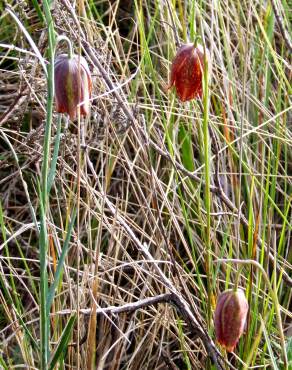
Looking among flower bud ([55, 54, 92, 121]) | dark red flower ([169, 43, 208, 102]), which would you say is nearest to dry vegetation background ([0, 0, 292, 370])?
dark red flower ([169, 43, 208, 102])

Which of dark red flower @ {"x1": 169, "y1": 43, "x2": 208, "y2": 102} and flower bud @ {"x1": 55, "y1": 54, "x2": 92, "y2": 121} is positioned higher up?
flower bud @ {"x1": 55, "y1": 54, "x2": 92, "y2": 121}

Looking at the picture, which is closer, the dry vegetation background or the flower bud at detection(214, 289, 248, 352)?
the flower bud at detection(214, 289, 248, 352)

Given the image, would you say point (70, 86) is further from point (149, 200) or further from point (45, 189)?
point (149, 200)

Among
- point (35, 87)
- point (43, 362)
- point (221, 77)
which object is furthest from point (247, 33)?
point (43, 362)

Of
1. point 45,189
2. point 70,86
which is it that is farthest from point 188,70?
point 45,189

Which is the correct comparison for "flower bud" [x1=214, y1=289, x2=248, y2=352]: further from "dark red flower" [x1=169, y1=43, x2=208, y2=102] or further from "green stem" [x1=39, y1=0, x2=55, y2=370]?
"dark red flower" [x1=169, y1=43, x2=208, y2=102]

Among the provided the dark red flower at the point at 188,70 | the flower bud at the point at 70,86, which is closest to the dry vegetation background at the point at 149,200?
the dark red flower at the point at 188,70

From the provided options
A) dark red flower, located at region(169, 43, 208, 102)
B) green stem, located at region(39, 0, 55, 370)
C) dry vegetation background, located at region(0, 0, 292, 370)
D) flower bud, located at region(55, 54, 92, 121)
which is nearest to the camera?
green stem, located at region(39, 0, 55, 370)
